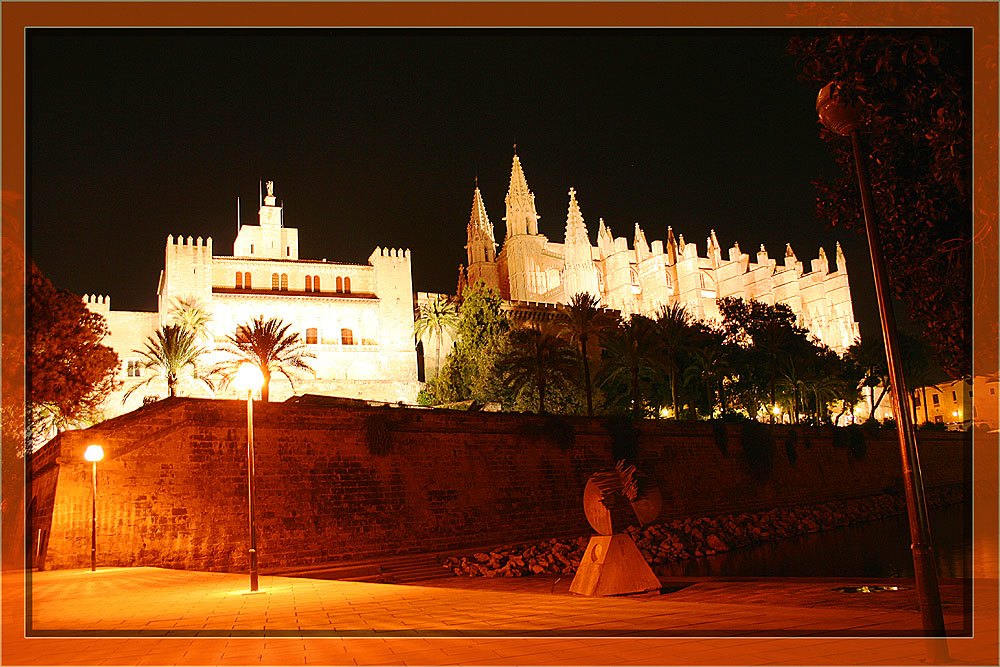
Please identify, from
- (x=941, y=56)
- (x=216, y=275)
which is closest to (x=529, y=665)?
(x=941, y=56)

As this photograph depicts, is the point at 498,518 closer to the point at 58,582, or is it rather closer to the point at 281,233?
the point at 58,582

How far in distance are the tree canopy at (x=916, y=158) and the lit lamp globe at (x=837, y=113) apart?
301mm

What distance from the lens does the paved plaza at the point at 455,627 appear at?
5500mm

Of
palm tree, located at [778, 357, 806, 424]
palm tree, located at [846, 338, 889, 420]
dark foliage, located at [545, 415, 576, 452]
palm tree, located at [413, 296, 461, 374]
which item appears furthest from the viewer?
palm tree, located at [846, 338, 889, 420]

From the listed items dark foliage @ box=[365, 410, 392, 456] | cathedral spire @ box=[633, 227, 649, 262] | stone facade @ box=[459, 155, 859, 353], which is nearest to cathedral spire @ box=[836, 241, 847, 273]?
stone facade @ box=[459, 155, 859, 353]

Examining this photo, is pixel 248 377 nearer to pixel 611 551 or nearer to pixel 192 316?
pixel 611 551

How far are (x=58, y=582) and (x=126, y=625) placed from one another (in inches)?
244

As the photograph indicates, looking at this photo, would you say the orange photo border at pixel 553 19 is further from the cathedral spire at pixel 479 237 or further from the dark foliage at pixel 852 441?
the cathedral spire at pixel 479 237

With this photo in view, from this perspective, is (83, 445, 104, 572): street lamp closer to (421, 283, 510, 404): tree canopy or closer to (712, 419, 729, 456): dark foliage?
(712, 419, 729, 456): dark foliage

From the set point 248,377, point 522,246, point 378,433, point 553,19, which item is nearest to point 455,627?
point 553,19

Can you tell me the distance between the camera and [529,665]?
5.12 m

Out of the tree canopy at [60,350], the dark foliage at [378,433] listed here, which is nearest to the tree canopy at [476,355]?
the dark foliage at [378,433]

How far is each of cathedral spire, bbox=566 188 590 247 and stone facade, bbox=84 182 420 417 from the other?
26.2 metres

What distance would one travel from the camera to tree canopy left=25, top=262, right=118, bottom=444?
19.9 meters
